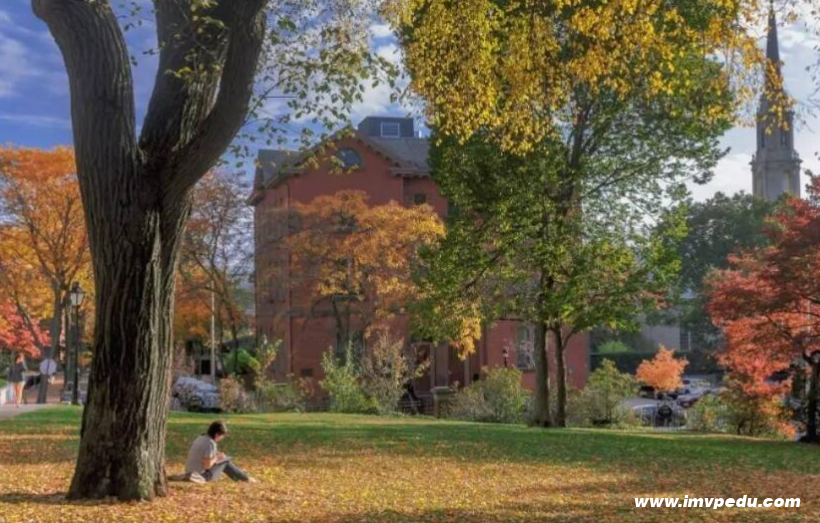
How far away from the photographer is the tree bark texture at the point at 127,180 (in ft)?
25.5

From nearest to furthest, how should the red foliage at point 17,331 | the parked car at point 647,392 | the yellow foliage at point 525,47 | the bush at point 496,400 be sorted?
1. the yellow foliage at point 525,47
2. the bush at point 496,400
3. the red foliage at point 17,331
4. the parked car at point 647,392

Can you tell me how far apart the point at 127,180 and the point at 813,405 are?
1810 centimetres

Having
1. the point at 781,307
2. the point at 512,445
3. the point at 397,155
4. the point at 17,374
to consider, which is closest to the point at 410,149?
the point at 397,155

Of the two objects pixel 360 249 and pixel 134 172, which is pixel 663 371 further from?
Result: pixel 134 172

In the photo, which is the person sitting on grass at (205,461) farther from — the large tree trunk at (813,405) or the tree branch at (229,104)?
the large tree trunk at (813,405)

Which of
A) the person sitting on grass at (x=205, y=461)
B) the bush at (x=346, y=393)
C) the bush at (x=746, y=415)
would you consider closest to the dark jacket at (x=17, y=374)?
the bush at (x=346, y=393)

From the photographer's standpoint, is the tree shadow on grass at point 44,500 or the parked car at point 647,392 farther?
the parked car at point 647,392

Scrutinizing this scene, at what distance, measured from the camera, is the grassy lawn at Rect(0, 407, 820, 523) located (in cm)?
800

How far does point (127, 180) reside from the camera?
7758 millimetres

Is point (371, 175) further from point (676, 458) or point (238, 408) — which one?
point (676, 458)

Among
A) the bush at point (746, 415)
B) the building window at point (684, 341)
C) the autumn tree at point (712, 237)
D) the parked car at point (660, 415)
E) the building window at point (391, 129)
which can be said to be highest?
the building window at point (391, 129)

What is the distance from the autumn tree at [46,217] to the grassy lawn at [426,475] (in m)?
11.5

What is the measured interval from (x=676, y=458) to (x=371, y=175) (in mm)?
28301

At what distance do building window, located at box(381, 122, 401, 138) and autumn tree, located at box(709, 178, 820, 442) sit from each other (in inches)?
1388
